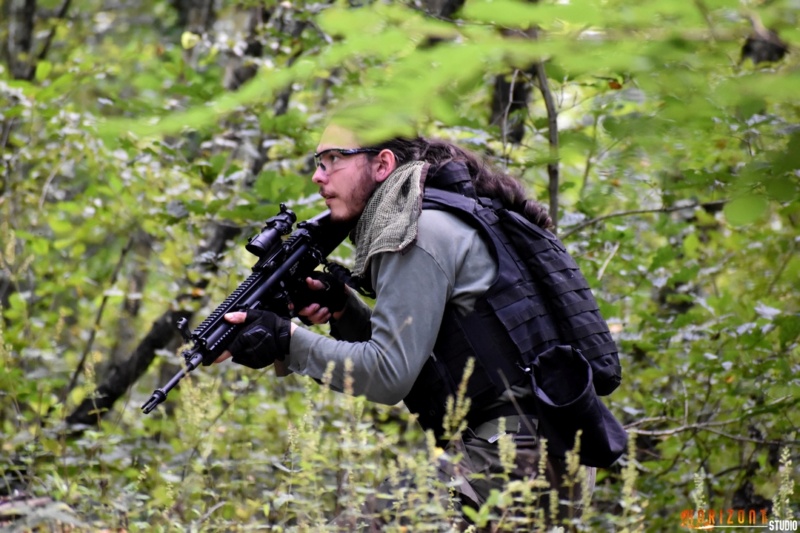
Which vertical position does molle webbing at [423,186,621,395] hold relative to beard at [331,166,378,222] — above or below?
below

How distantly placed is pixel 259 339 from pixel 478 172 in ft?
3.25

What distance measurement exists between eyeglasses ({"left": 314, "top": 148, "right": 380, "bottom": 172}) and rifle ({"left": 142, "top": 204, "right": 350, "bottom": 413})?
24 cm

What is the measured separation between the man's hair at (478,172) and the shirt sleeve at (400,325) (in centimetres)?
47

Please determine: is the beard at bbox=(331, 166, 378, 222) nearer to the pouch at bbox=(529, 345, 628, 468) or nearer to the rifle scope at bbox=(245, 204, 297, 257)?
the rifle scope at bbox=(245, 204, 297, 257)

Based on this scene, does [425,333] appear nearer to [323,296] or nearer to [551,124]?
[323,296]

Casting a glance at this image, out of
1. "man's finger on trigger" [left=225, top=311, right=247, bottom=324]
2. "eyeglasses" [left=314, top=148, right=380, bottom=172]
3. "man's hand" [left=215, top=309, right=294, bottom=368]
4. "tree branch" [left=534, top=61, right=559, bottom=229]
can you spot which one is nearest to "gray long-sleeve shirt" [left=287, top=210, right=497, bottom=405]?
"man's hand" [left=215, top=309, right=294, bottom=368]

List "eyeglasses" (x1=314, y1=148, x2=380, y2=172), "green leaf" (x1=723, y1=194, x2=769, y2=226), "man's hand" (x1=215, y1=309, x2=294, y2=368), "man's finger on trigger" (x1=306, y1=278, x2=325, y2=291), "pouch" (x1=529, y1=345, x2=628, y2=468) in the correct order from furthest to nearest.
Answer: "man's finger on trigger" (x1=306, y1=278, x2=325, y2=291) < "eyeglasses" (x1=314, y1=148, x2=380, y2=172) < "man's hand" (x1=215, y1=309, x2=294, y2=368) < "pouch" (x1=529, y1=345, x2=628, y2=468) < "green leaf" (x1=723, y1=194, x2=769, y2=226)

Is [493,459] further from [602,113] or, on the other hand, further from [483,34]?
[483,34]

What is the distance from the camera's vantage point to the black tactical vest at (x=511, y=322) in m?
2.71

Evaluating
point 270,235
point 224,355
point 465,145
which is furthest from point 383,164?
point 465,145

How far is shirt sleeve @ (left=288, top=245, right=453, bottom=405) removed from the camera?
265 cm

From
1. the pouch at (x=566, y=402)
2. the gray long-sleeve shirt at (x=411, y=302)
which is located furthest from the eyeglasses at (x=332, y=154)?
the pouch at (x=566, y=402)

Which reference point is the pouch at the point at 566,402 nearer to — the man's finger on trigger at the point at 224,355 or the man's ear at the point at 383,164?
the man's ear at the point at 383,164

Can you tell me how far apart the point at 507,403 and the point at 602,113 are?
0.95 metres
